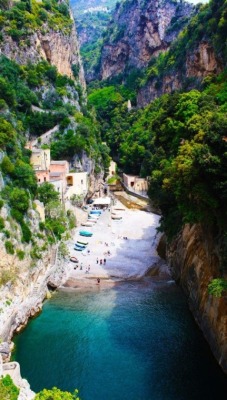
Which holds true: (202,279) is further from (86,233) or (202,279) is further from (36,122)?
(36,122)

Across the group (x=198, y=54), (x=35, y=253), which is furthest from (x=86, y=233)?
(x=198, y=54)

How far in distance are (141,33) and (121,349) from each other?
121 meters

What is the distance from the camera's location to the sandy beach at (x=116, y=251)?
144 ft

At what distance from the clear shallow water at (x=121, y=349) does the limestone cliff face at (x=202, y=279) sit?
1.20m

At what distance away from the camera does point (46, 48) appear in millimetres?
78062

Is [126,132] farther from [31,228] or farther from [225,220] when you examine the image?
[225,220]

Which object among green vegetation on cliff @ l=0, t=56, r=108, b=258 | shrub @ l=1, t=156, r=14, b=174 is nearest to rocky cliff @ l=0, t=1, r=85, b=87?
green vegetation on cliff @ l=0, t=56, r=108, b=258

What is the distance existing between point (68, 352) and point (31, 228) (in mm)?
13916

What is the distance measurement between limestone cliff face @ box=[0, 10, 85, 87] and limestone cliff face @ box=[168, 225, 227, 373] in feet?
156

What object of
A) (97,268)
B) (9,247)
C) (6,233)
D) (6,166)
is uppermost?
(6,166)

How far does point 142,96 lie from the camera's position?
118875 mm

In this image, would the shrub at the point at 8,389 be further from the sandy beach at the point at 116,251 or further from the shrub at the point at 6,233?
the sandy beach at the point at 116,251

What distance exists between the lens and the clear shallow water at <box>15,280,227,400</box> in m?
26.0

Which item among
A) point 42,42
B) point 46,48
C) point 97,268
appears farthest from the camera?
point 46,48
